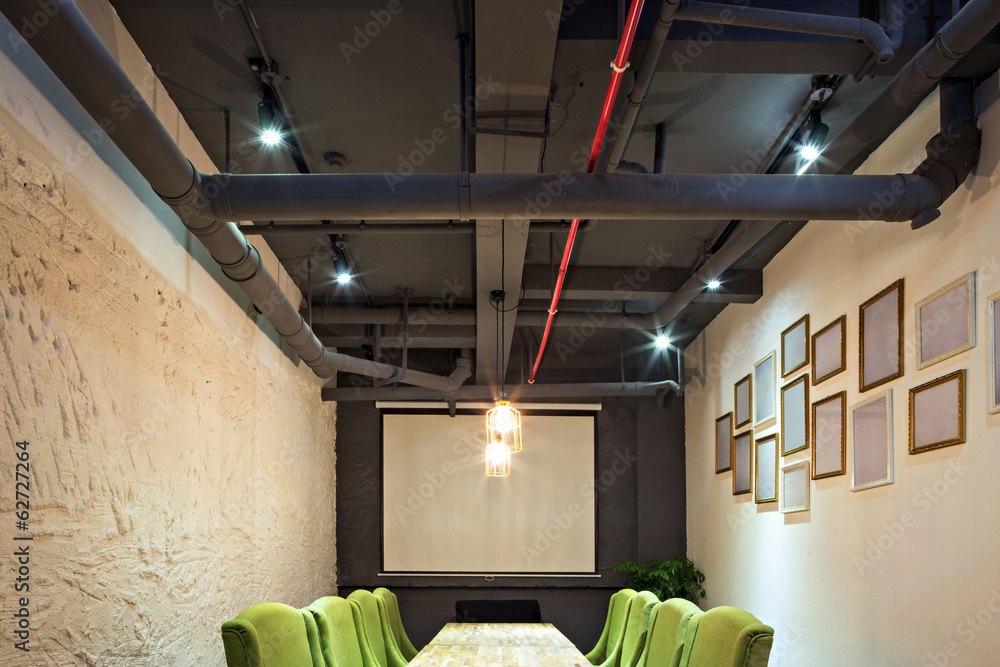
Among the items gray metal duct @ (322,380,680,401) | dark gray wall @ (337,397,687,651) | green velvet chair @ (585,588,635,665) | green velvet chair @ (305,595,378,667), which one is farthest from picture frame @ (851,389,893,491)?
dark gray wall @ (337,397,687,651)

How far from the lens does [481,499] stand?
8.29 m

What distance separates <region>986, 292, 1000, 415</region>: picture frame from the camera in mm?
2902

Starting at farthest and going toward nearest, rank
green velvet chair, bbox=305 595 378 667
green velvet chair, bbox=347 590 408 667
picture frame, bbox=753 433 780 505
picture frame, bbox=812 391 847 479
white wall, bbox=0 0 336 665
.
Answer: picture frame, bbox=753 433 780 505 < green velvet chair, bbox=347 590 408 667 < picture frame, bbox=812 391 847 479 < green velvet chair, bbox=305 595 378 667 < white wall, bbox=0 0 336 665

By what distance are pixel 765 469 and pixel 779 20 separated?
3.66m

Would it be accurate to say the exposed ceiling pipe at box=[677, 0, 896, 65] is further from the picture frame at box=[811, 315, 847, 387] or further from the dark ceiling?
the picture frame at box=[811, 315, 847, 387]

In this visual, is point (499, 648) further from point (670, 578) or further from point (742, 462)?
point (670, 578)

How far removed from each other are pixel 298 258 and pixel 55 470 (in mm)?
3174

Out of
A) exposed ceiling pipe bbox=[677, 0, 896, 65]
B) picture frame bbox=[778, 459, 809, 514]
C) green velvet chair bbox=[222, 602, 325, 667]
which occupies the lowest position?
green velvet chair bbox=[222, 602, 325, 667]

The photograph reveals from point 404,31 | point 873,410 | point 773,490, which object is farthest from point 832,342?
point 404,31

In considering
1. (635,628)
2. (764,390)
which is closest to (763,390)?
(764,390)

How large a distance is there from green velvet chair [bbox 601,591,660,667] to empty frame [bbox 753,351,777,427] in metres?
1.53

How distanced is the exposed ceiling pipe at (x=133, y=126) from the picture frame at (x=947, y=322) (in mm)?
2989

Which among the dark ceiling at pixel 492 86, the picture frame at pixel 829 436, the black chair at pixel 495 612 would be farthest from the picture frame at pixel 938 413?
the black chair at pixel 495 612

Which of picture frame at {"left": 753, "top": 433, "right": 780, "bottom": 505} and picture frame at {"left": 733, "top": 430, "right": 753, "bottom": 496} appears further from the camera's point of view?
picture frame at {"left": 733, "top": 430, "right": 753, "bottom": 496}
